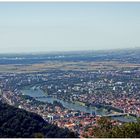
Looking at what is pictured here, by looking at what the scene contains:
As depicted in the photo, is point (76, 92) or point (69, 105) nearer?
point (69, 105)

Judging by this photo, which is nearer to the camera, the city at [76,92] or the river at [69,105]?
the river at [69,105]

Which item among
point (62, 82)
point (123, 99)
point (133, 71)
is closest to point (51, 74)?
point (62, 82)

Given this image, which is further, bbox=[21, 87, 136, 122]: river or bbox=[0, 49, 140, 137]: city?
bbox=[0, 49, 140, 137]: city

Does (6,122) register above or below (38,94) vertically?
above

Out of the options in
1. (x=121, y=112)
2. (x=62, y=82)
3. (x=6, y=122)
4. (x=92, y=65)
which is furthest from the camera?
(x=92, y=65)

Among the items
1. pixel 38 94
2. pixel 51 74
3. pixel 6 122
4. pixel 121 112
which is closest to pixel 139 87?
pixel 38 94

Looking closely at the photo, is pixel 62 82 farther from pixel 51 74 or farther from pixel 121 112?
pixel 121 112

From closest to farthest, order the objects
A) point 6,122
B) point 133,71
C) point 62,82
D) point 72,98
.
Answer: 1. point 6,122
2. point 72,98
3. point 62,82
4. point 133,71

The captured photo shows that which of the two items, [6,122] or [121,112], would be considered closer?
[6,122]

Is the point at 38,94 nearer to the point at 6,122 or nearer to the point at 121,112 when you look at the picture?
the point at 121,112
